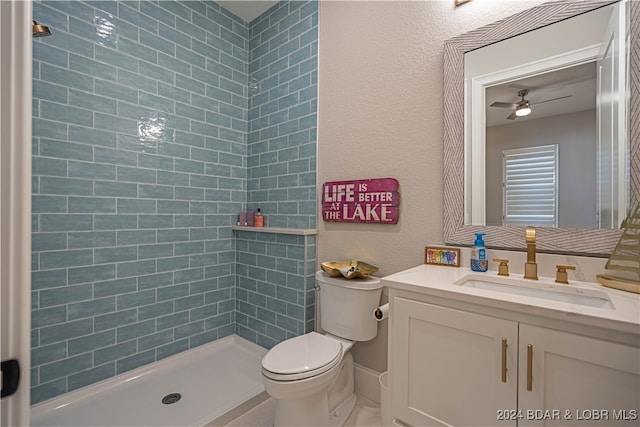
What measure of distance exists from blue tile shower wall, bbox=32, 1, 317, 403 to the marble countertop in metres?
0.99

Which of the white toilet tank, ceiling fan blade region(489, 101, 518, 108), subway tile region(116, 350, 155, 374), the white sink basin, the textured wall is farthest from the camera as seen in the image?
subway tile region(116, 350, 155, 374)

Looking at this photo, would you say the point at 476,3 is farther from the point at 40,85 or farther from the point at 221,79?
the point at 40,85

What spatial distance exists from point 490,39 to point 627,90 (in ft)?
1.89

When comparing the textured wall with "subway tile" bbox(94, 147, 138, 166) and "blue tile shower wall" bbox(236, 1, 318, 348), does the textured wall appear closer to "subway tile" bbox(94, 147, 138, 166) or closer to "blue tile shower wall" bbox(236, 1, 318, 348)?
"blue tile shower wall" bbox(236, 1, 318, 348)

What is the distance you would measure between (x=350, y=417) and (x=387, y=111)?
1763mm

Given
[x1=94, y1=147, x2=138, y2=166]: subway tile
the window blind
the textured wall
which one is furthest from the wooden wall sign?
[x1=94, y1=147, x2=138, y2=166]: subway tile

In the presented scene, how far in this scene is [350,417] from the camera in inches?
65.6

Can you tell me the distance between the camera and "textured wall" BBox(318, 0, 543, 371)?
5.12 feet

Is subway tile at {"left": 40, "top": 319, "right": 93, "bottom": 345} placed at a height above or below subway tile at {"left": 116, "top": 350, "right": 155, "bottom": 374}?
above

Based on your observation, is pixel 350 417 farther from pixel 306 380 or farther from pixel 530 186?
pixel 530 186

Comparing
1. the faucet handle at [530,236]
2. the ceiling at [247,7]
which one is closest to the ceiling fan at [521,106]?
the faucet handle at [530,236]

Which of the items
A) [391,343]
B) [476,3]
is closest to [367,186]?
[391,343]

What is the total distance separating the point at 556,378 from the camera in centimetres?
85

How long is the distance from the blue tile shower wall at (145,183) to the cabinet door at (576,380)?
136 centimetres
